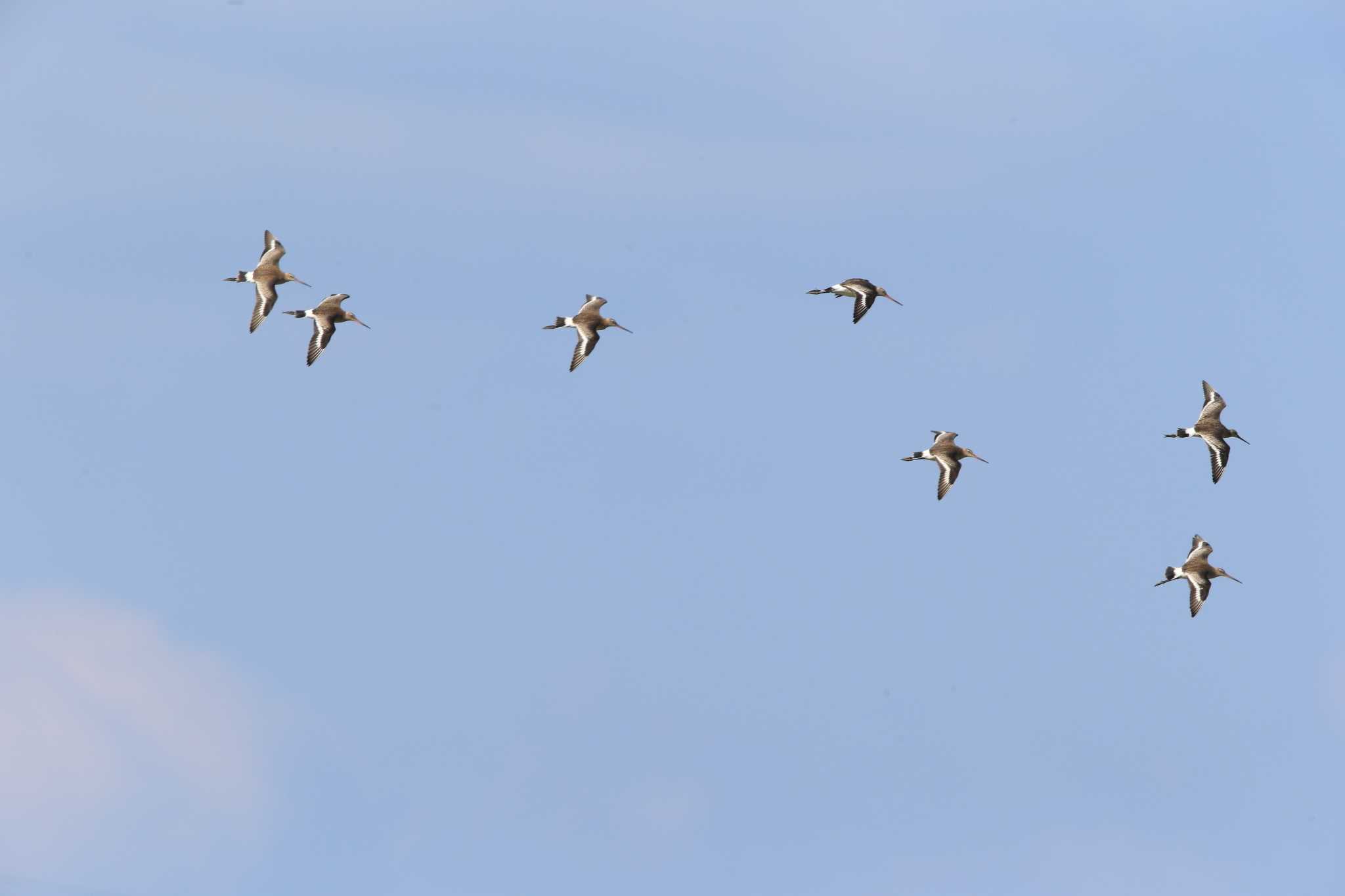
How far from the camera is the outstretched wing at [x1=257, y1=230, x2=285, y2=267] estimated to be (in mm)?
57281

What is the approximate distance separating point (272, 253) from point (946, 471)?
22.2 metres

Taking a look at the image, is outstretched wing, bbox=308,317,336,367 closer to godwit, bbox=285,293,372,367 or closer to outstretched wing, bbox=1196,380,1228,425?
godwit, bbox=285,293,372,367

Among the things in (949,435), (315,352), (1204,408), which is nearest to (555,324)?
(315,352)

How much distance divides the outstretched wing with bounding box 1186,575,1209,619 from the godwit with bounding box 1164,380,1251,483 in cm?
311

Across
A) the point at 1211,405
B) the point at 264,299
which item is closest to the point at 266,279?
the point at 264,299

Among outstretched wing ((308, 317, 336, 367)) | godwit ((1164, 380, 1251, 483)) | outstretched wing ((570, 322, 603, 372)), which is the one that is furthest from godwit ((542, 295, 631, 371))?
godwit ((1164, 380, 1251, 483))

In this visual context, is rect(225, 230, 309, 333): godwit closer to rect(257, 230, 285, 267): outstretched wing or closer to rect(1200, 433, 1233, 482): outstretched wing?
rect(257, 230, 285, 267): outstretched wing

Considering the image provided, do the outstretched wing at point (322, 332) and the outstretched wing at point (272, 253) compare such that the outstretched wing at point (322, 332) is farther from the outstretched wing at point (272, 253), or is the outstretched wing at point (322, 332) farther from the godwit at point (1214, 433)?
the godwit at point (1214, 433)

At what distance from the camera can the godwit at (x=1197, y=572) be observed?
2222 inches

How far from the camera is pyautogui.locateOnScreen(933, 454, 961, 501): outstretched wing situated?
57375mm

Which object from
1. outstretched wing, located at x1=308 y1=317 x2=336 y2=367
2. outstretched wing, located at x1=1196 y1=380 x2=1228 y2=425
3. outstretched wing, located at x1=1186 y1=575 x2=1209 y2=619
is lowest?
outstretched wing, located at x1=1186 y1=575 x2=1209 y2=619

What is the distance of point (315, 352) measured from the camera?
55531 millimetres

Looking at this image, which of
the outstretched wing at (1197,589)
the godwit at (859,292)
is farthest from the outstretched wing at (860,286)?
the outstretched wing at (1197,589)

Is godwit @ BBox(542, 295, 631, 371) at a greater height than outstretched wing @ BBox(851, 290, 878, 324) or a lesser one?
lesser
